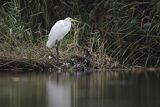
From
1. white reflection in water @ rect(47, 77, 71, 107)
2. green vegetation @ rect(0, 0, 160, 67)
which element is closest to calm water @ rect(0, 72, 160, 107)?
white reflection in water @ rect(47, 77, 71, 107)

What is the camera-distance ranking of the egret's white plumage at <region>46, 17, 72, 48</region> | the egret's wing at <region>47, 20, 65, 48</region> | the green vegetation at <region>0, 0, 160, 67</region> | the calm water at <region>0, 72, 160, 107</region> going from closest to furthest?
1. the calm water at <region>0, 72, 160, 107</region>
2. the egret's wing at <region>47, 20, 65, 48</region>
3. the egret's white plumage at <region>46, 17, 72, 48</region>
4. the green vegetation at <region>0, 0, 160, 67</region>

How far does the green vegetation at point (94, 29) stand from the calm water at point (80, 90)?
75.8 inches

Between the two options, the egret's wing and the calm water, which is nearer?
the calm water

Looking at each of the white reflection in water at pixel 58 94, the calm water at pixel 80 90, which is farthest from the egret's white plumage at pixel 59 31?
the white reflection in water at pixel 58 94

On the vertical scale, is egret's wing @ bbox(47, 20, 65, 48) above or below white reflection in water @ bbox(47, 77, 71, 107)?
above

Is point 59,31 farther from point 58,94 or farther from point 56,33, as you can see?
point 58,94

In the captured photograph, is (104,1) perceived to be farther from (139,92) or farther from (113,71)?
(139,92)

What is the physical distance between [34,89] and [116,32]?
586 centimetres

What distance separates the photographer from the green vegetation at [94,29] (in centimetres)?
1502

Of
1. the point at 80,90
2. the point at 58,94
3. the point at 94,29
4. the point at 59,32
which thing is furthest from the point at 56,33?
the point at 58,94

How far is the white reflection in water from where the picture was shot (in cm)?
819

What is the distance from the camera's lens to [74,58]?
14438 millimetres

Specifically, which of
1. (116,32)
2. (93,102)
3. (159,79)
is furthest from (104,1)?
(93,102)

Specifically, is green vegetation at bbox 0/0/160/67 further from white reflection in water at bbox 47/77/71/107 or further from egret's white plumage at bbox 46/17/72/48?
white reflection in water at bbox 47/77/71/107
